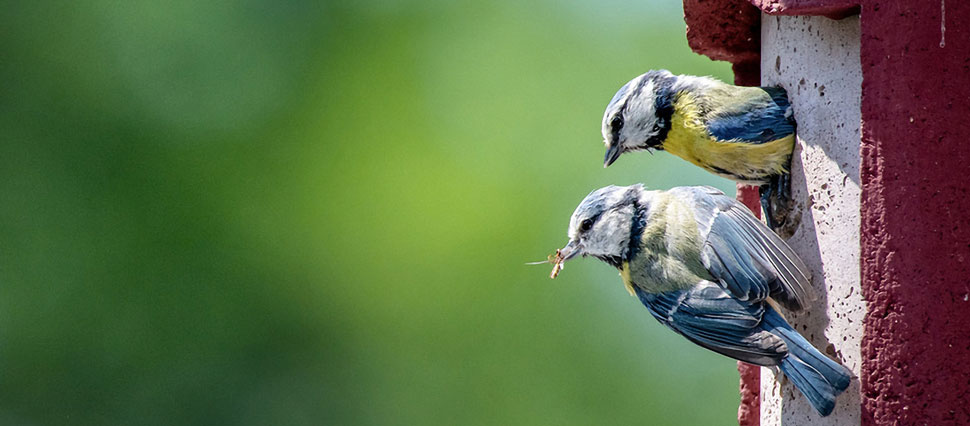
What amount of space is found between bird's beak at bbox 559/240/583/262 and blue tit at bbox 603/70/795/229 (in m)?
0.20

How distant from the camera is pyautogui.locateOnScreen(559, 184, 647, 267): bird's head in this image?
268 centimetres

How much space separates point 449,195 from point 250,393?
1.87 meters

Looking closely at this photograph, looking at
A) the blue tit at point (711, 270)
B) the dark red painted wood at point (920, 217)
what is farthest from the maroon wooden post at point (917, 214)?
the blue tit at point (711, 270)

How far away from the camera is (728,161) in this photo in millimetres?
2607

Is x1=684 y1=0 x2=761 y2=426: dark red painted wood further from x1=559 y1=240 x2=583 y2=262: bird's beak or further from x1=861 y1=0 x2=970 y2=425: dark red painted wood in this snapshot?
x1=861 y1=0 x2=970 y2=425: dark red painted wood

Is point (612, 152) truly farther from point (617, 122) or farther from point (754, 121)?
point (754, 121)

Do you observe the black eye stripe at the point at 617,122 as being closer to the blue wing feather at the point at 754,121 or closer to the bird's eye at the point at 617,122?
the bird's eye at the point at 617,122

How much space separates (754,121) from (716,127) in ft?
0.27

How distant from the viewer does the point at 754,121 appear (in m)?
2.59

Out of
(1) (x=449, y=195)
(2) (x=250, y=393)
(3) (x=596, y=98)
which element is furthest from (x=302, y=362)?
(3) (x=596, y=98)

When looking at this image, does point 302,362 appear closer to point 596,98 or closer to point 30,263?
point 30,263

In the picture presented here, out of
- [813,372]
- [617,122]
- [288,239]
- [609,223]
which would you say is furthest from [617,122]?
[288,239]

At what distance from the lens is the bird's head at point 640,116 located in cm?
271

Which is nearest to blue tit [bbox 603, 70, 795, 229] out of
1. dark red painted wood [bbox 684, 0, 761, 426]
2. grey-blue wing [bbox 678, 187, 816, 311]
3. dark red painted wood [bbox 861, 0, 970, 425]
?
grey-blue wing [bbox 678, 187, 816, 311]
